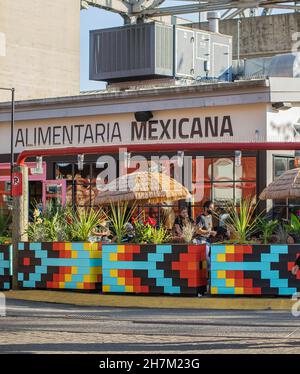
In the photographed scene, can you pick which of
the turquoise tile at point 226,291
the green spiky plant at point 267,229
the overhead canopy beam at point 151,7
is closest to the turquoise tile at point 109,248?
the turquoise tile at point 226,291

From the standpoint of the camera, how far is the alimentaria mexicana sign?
83.6 ft

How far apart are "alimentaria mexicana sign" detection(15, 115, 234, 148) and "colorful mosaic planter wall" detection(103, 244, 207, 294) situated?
9.79 m

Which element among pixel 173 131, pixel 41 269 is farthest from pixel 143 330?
pixel 173 131

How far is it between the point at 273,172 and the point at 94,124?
611cm

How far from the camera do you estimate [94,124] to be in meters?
27.8

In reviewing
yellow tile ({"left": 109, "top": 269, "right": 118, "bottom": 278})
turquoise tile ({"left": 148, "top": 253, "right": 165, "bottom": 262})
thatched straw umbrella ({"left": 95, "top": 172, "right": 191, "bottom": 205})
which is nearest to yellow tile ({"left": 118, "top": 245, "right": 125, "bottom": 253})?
yellow tile ({"left": 109, "top": 269, "right": 118, "bottom": 278})

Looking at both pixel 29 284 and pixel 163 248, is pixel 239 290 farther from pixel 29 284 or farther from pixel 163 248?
pixel 29 284

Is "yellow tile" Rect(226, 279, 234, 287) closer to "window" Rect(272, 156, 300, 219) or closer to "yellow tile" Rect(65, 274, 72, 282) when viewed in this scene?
"yellow tile" Rect(65, 274, 72, 282)

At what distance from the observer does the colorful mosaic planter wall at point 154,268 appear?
612 inches

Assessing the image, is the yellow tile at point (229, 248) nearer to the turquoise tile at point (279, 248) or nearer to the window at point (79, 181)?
the turquoise tile at point (279, 248)

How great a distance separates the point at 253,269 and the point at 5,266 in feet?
17.0

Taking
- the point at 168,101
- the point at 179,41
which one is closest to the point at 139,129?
the point at 168,101

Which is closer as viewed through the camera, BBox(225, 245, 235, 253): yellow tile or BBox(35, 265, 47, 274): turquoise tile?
BBox(225, 245, 235, 253): yellow tile

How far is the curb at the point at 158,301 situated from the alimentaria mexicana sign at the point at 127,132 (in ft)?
33.1
